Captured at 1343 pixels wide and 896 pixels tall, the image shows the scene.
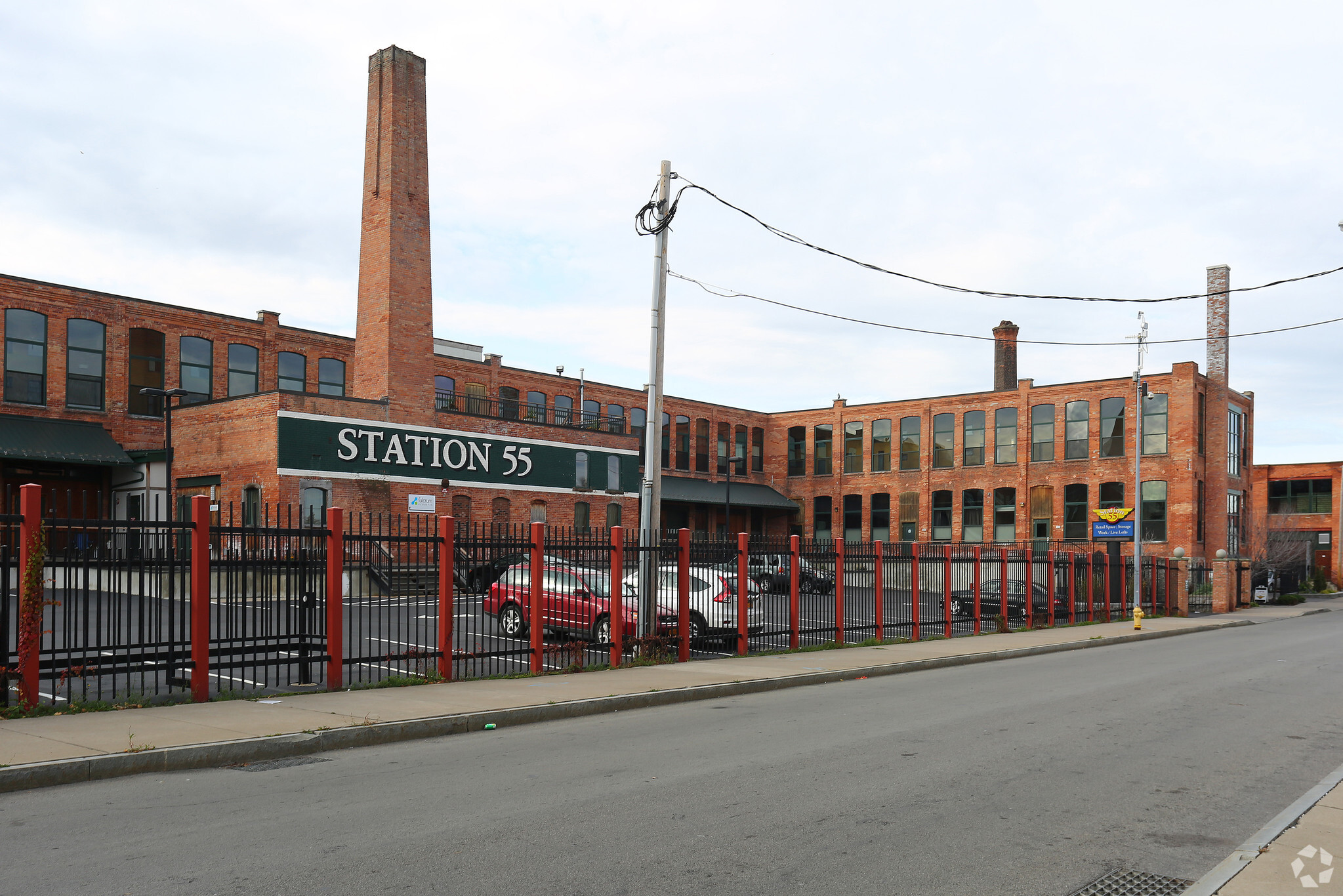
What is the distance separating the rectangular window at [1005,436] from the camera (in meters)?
56.6

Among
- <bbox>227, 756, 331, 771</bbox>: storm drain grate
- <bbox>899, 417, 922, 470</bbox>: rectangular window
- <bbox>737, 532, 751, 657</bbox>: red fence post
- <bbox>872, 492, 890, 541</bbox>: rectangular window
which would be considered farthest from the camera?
<bbox>872, 492, 890, 541</bbox>: rectangular window

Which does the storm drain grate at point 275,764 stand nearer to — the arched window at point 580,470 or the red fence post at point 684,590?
the red fence post at point 684,590

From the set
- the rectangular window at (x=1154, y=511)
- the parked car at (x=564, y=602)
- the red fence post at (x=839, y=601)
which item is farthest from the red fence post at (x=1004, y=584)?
the rectangular window at (x=1154, y=511)

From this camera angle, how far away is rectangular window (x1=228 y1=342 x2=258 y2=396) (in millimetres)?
42875

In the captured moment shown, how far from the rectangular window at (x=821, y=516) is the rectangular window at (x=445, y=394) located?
25131 mm

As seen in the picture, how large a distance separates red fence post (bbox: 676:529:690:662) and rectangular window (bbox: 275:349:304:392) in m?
32.4

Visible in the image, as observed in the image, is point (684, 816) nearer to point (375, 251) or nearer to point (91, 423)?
point (375, 251)

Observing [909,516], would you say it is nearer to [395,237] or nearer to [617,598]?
[395,237]

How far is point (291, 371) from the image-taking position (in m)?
45.1

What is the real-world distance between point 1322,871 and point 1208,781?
2565mm

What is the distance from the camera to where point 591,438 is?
4494cm

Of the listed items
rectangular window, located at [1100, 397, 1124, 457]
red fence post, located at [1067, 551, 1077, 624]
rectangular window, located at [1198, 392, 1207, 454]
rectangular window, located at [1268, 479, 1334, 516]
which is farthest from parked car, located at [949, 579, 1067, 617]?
rectangular window, located at [1268, 479, 1334, 516]

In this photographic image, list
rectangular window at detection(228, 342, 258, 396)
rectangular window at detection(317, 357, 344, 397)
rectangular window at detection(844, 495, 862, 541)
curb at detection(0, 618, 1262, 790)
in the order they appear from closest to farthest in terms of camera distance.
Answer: curb at detection(0, 618, 1262, 790)
rectangular window at detection(228, 342, 258, 396)
rectangular window at detection(317, 357, 344, 397)
rectangular window at detection(844, 495, 862, 541)

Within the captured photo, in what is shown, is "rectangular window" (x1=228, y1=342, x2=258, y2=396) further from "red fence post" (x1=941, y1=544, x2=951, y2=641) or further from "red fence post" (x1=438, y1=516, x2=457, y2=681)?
"red fence post" (x1=438, y1=516, x2=457, y2=681)
